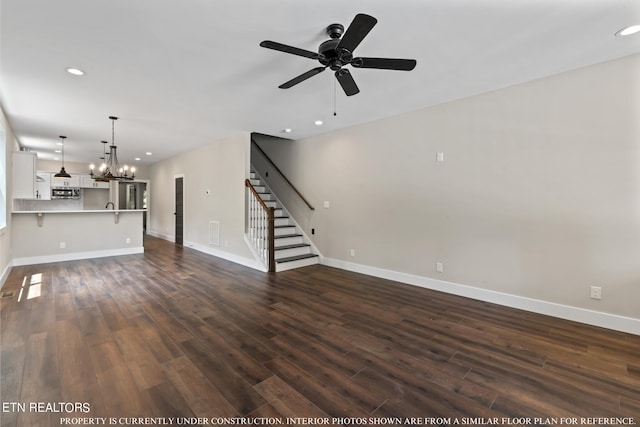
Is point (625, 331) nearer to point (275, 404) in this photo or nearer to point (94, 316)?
point (275, 404)

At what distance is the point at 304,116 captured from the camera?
15.1ft

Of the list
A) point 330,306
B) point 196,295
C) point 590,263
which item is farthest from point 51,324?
point 590,263

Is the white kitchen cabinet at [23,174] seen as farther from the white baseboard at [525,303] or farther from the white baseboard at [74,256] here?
the white baseboard at [525,303]

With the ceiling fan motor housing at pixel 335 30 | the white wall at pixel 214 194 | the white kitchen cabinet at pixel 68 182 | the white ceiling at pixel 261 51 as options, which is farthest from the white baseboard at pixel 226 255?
the white kitchen cabinet at pixel 68 182

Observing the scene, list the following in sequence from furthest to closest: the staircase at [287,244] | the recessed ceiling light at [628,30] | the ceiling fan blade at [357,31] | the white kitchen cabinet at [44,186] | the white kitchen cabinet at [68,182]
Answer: the white kitchen cabinet at [68,182]
the white kitchen cabinet at [44,186]
the staircase at [287,244]
the recessed ceiling light at [628,30]
the ceiling fan blade at [357,31]

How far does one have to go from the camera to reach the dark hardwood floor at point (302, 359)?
173cm

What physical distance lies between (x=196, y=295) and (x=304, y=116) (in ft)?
10.3

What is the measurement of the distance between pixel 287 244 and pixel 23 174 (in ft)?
16.7

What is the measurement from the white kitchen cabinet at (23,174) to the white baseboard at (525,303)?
6621mm

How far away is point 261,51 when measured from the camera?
8.52 ft

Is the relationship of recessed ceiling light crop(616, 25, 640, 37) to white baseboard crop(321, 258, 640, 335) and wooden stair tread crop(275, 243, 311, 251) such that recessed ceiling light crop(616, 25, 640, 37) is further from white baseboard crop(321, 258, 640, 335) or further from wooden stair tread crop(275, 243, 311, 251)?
wooden stair tread crop(275, 243, 311, 251)

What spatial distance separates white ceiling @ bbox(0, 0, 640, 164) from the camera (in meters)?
2.04

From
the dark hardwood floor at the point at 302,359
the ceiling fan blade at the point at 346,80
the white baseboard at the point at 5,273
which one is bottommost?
the dark hardwood floor at the point at 302,359

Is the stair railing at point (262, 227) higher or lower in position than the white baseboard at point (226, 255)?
higher
